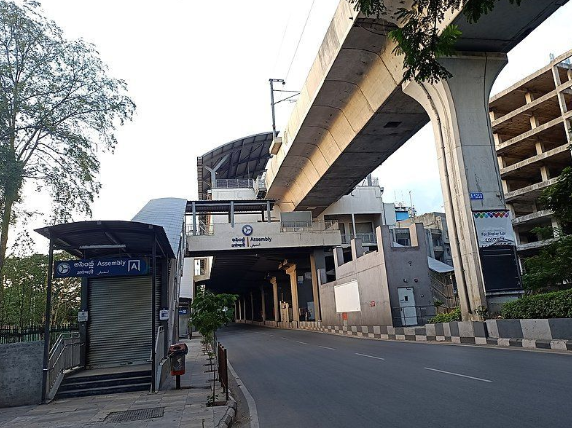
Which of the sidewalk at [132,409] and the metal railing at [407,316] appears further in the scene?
the metal railing at [407,316]

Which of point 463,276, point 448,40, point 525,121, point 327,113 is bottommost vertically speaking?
point 463,276

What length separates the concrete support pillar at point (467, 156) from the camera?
17.3 meters

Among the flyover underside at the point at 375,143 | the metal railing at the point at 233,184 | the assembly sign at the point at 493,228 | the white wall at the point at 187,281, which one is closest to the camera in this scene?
the assembly sign at the point at 493,228

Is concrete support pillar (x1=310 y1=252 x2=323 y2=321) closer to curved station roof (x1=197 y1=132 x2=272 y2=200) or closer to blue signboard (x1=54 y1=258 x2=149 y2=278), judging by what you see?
curved station roof (x1=197 y1=132 x2=272 y2=200)

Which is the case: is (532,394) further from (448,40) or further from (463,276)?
(463,276)

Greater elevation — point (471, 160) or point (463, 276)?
point (471, 160)

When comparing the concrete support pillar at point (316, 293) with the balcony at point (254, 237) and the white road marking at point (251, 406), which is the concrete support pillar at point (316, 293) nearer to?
the balcony at point (254, 237)

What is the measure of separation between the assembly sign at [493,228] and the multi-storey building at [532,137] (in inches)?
1292

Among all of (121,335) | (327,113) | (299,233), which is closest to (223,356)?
(121,335)

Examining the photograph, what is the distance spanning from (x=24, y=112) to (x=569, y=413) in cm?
1667

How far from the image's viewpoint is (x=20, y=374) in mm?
11391

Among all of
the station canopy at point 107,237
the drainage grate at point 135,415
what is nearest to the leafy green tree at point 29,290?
the station canopy at point 107,237

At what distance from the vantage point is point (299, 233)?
43.2 meters

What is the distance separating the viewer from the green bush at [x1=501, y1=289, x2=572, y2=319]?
13250 mm
